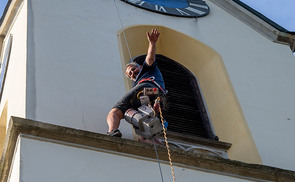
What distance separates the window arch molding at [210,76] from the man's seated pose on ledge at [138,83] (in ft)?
1.34

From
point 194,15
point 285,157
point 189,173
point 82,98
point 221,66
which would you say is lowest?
point 189,173

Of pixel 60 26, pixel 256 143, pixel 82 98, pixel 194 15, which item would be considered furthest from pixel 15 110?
pixel 194 15

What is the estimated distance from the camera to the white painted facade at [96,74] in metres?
7.09

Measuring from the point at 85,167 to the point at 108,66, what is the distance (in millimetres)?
2163

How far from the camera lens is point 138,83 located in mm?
7633

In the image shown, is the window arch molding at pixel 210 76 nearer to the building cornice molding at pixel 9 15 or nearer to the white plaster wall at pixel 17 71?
the white plaster wall at pixel 17 71

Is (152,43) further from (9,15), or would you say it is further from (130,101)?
(9,15)

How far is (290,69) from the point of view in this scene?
994 centimetres

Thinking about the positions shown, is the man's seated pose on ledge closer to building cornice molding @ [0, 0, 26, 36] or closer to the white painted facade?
the white painted facade

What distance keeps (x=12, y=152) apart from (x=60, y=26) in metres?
2.72

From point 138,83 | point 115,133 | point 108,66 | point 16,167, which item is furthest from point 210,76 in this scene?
point 16,167

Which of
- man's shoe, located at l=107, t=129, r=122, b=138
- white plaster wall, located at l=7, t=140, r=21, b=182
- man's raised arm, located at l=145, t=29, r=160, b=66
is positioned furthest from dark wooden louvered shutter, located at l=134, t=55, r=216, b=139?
white plaster wall, located at l=7, t=140, r=21, b=182

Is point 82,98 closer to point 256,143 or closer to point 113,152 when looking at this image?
point 113,152

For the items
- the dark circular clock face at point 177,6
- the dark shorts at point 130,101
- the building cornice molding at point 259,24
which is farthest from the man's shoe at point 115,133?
the building cornice molding at point 259,24
